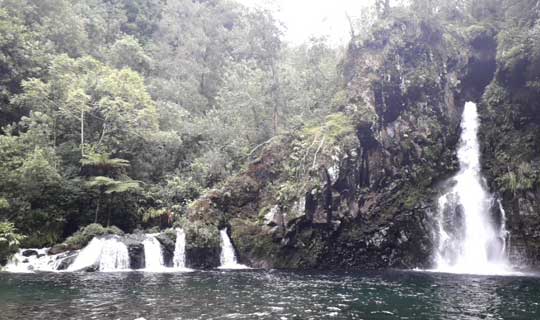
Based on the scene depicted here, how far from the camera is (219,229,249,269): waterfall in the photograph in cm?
2378

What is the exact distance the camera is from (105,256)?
71.3 ft

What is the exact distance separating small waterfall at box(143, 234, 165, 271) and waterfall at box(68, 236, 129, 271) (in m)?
0.98

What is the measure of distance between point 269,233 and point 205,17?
1306 inches

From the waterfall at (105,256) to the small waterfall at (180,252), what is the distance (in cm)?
248

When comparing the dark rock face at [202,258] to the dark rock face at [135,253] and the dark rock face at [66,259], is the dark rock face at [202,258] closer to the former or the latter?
the dark rock face at [135,253]

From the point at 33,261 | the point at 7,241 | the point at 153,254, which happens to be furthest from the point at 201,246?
the point at 7,241

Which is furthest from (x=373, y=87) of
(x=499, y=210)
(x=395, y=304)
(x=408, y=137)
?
(x=395, y=304)

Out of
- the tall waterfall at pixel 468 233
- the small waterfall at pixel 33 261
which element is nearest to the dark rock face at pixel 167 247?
the small waterfall at pixel 33 261

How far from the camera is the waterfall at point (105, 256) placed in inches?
846

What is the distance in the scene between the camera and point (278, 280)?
17.7 metres

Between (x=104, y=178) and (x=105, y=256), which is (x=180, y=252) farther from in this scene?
(x=104, y=178)

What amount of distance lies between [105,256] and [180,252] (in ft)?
12.2

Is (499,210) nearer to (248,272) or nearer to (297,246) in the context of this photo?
(297,246)

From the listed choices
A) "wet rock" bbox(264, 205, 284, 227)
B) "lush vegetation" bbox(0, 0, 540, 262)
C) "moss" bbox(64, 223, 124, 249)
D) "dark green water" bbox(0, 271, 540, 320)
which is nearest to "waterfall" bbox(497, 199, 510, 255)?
"lush vegetation" bbox(0, 0, 540, 262)
